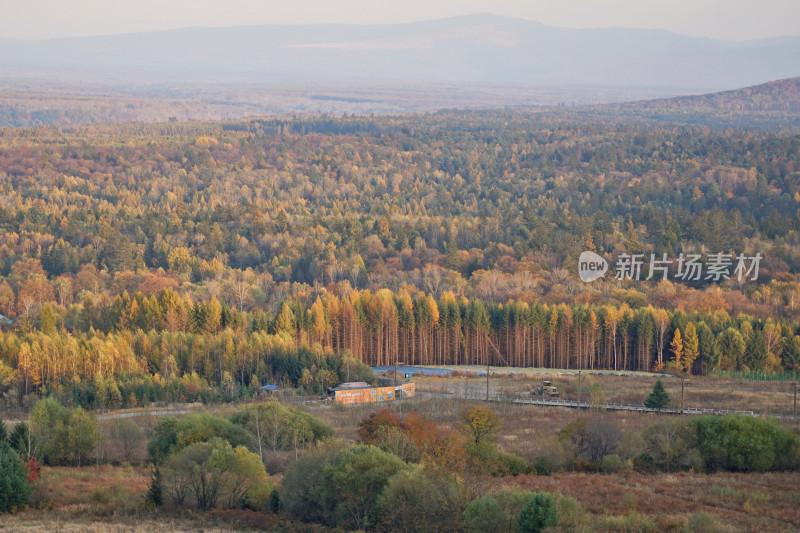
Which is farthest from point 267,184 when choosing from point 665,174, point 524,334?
point 524,334

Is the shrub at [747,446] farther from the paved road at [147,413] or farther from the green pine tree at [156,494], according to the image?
the paved road at [147,413]

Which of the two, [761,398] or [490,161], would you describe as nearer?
[761,398]

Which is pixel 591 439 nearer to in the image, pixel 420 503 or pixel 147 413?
pixel 420 503

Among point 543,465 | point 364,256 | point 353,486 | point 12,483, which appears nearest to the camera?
point 353,486

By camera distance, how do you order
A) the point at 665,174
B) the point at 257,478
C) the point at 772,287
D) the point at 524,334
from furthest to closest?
1. the point at 665,174
2. the point at 772,287
3. the point at 524,334
4. the point at 257,478

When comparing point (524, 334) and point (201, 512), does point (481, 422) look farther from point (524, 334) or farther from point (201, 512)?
point (524, 334)

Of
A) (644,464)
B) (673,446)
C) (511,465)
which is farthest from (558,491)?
(673,446)

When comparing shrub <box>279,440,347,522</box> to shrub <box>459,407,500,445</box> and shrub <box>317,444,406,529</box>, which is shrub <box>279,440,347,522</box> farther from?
shrub <box>459,407,500,445</box>
